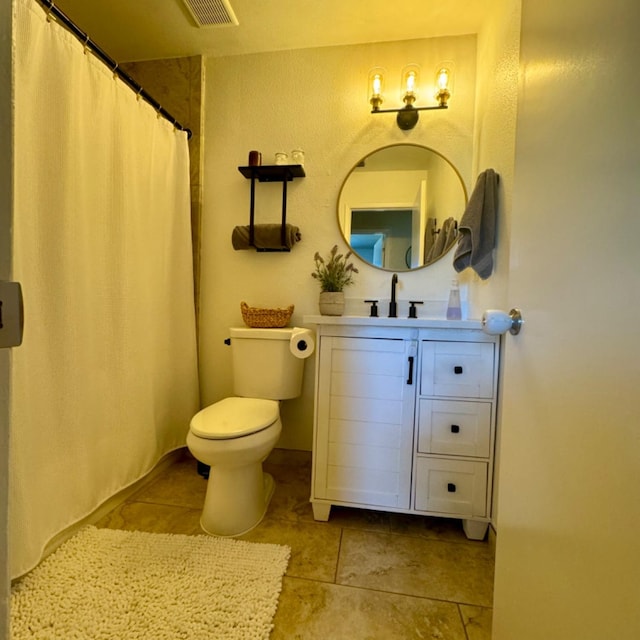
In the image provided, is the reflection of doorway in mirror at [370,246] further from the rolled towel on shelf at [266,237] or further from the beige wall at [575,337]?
the beige wall at [575,337]

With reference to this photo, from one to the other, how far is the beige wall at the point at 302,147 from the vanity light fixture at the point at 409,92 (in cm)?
4

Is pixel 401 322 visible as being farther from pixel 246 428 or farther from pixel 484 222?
pixel 246 428

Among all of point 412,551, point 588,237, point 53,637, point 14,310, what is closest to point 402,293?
point 412,551

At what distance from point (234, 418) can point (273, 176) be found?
1.35 meters

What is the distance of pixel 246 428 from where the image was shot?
125 centimetres

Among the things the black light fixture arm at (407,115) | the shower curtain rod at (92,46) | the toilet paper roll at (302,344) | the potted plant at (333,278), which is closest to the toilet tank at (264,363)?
the toilet paper roll at (302,344)

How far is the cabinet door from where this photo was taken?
130cm

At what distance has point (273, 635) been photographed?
0.90m

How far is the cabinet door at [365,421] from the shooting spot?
130 centimetres

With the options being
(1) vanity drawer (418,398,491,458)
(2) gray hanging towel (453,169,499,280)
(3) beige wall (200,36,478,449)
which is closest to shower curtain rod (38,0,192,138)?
(3) beige wall (200,36,478,449)

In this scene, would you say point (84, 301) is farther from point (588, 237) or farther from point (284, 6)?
point (284, 6)

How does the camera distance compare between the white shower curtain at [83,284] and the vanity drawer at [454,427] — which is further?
the vanity drawer at [454,427]

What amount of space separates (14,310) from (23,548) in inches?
45.1

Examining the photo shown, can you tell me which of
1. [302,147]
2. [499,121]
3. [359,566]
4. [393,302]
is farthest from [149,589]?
[499,121]
